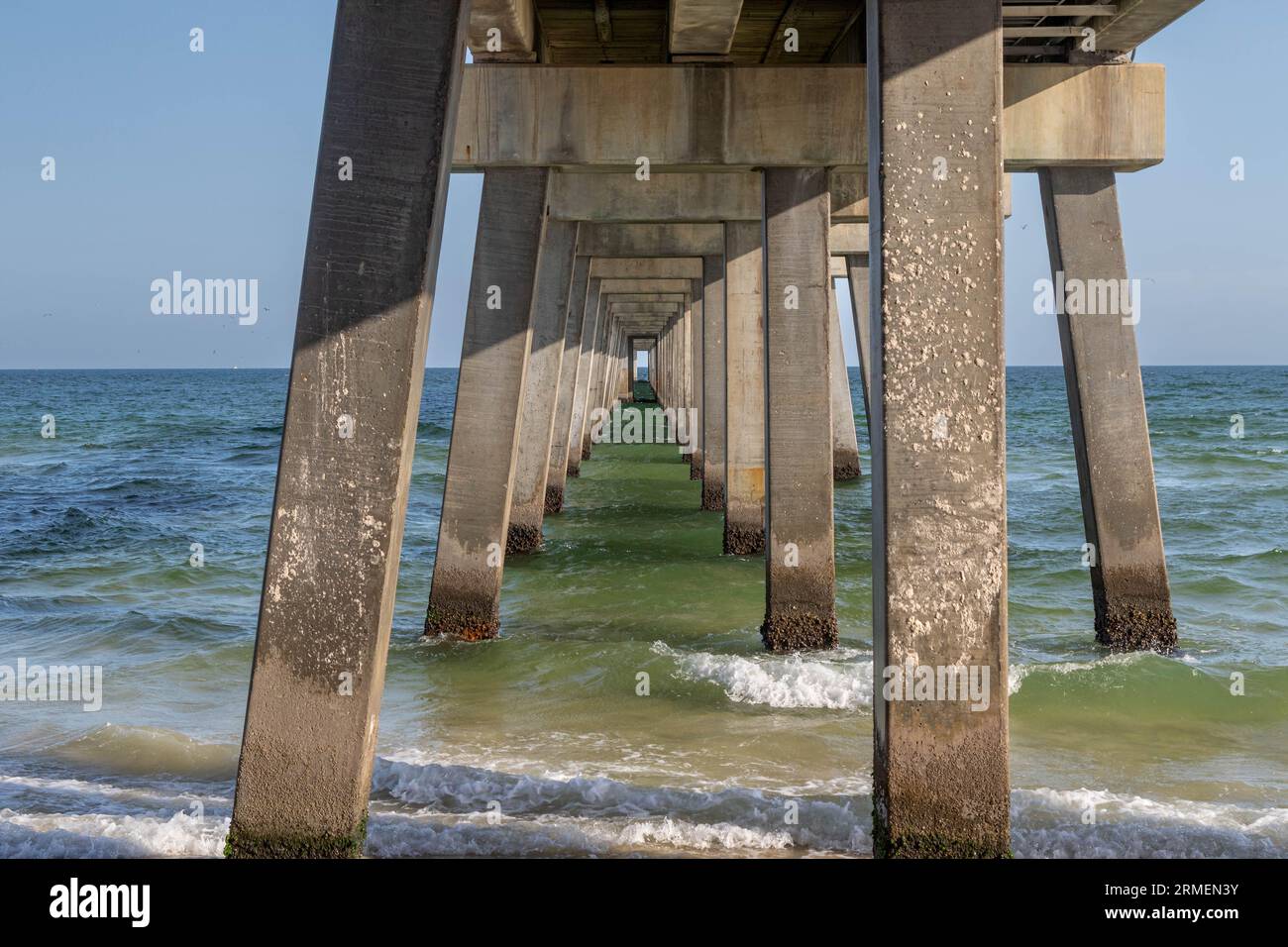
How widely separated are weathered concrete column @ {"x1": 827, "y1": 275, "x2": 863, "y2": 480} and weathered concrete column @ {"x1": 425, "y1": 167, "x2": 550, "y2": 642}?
1341cm

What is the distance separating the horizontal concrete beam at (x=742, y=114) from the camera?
29.2 ft

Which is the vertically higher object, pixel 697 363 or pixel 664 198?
pixel 664 198

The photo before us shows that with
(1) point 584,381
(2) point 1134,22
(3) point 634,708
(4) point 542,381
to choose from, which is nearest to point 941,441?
(3) point 634,708

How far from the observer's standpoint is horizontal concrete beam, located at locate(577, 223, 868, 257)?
56.6 ft

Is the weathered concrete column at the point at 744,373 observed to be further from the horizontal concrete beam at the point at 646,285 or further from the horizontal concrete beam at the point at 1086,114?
the horizontal concrete beam at the point at 646,285

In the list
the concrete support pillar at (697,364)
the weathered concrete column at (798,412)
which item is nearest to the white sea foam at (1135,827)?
the weathered concrete column at (798,412)

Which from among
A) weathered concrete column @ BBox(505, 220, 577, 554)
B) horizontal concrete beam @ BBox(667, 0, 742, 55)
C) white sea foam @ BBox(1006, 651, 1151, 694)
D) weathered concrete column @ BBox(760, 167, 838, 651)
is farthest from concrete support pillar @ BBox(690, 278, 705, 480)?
white sea foam @ BBox(1006, 651, 1151, 694)

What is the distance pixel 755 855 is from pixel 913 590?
155 cm

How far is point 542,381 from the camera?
14.5 m

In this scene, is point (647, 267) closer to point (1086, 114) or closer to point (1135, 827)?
point (1086, 114)

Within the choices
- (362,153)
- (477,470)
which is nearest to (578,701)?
(477,470)

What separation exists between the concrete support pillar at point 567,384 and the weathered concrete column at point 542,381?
3.87 meters

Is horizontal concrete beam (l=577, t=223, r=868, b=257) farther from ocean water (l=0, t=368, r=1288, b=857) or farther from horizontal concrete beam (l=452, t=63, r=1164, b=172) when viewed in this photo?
horizontal concrete beam (l=452, t=63, r=1164, b=172)

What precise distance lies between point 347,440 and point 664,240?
13696 mm
